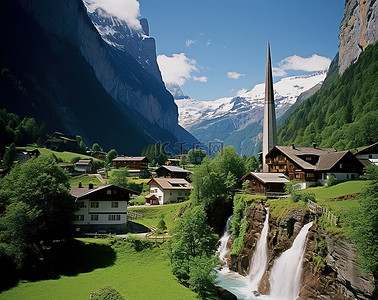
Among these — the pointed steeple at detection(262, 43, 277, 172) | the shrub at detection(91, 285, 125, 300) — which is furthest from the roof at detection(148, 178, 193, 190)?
the shrub at detection(91, 285, 125, 300)

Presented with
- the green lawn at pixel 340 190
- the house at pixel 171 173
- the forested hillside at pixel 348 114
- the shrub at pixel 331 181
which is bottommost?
the green lawn at pixel 340 190

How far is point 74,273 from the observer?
3672 cm

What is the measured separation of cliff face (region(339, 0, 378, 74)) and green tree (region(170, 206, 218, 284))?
168 m

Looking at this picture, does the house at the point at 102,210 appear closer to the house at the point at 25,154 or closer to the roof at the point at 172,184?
the roof at the point at 172,184

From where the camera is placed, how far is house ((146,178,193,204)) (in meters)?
79.6

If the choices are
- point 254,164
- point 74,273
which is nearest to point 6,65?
point 254,164

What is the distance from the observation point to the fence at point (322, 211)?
33000 mm

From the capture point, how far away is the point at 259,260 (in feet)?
146

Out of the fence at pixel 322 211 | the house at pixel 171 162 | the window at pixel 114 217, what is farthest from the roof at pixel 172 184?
the house at pixel 171 162

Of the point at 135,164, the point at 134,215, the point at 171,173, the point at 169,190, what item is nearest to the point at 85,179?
the point at 135,164

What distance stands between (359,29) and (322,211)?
182705 millimetres

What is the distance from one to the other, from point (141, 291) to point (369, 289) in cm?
2166

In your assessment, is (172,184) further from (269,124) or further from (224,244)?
(269,124)

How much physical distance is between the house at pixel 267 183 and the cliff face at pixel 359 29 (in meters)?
139
